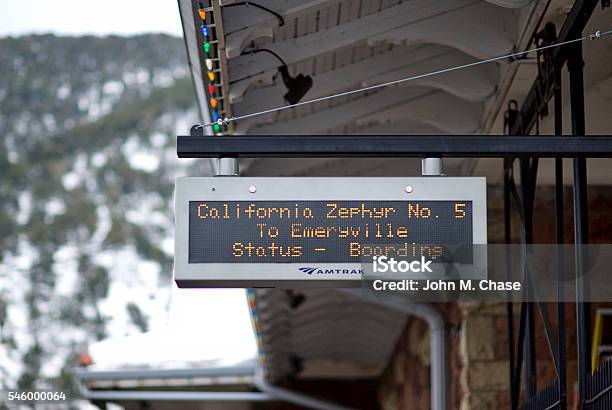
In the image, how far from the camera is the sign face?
16.1ft

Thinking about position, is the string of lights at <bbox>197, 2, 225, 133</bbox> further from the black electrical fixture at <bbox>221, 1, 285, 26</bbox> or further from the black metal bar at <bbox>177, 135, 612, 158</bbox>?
the black metal bar at <bbox>177, 135, 612, 158</bbox>

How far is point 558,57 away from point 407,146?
60.4 inches

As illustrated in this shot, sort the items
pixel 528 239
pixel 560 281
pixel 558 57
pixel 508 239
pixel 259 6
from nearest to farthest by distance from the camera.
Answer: pixel 259 6
pixel 558 57
pixel 560 281
pixel 528 239
pixel 508 239

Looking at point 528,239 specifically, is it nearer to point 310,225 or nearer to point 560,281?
point 560,281

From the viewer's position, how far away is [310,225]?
4949mm

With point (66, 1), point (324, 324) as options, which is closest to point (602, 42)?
point (324, 324)

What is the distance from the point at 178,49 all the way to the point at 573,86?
43.0 metres

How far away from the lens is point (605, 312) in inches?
333

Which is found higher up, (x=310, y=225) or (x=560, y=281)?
(x=310, y=225)

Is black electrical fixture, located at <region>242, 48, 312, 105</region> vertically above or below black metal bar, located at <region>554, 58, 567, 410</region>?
above

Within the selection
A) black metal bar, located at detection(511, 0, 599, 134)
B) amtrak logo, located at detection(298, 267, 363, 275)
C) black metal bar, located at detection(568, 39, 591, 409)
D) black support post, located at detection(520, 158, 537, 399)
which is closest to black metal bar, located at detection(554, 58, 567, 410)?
black metal bar, located at detection(511, 0, 599, 134)

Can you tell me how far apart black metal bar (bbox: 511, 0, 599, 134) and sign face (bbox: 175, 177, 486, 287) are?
3.93 feet

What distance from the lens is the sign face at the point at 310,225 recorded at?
193 inches

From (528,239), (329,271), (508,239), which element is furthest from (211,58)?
(508,239)
